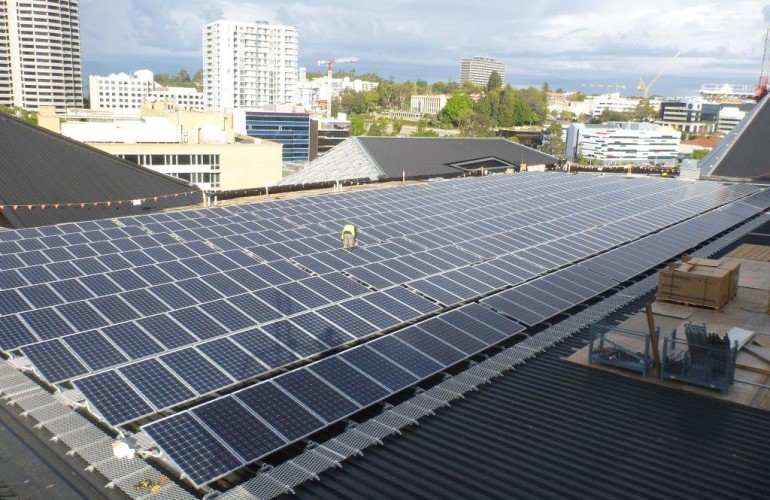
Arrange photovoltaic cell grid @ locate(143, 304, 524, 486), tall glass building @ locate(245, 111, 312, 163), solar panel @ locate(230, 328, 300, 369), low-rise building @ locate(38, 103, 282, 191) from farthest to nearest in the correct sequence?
tall glass building @ locate(245, 111, 312, 163)
low-rise building @ locate(38, 103, 282, 191)
solar panel @ locate(230, 328, 300, 369)
photovoltaic cell grid @ locate(143, 304, 524, 486)

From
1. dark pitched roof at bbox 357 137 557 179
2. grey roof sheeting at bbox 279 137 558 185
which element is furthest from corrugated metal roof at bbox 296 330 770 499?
dark pitched roof at bbox 357 137 557 179

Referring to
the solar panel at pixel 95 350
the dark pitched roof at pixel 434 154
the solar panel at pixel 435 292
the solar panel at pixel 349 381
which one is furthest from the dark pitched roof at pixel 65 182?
the solar panel at pixel 349 381

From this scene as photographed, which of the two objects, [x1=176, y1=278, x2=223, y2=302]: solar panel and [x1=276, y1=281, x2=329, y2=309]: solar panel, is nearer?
[x1=176, y1=278, x2=223, y2=302]: solar panel

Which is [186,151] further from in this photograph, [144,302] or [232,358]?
[232,358]

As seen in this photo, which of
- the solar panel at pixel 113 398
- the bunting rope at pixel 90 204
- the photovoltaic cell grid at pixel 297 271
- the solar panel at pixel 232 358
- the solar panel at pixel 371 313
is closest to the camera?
the solar panel at pixel 113 398

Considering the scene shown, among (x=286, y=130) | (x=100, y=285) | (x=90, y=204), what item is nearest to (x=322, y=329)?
(x=100, y=285)

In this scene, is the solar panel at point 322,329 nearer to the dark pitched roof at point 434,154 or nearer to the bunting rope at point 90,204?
the bunting rope at point 90,204

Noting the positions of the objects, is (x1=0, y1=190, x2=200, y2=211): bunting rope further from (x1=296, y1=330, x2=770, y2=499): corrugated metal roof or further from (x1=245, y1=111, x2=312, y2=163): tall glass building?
(x1=245, y1=111, x2=312, y2=163): tall glass building
